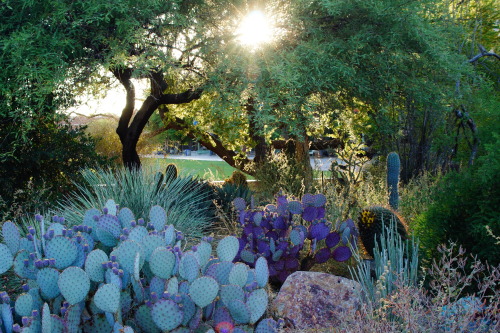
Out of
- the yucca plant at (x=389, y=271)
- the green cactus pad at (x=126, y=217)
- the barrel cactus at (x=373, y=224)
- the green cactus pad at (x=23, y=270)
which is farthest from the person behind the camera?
the barrel cactus at (x=373, y=224)

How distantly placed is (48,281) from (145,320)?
46 cm

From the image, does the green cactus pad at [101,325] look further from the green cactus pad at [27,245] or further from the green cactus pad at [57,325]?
the green cactus pad at [27,245]

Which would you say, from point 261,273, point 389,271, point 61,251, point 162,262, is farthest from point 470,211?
point 61,251

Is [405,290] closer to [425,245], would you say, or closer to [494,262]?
[494,262]

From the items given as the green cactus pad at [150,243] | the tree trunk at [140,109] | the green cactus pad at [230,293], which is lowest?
the green cactus pad at [230,293]

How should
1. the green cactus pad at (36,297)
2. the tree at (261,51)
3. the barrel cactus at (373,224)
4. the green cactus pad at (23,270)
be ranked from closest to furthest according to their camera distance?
the green cactus pad at (36,297) → the green cactus pad at (23,270) → the barrel cactus at (373,224) → the tree at (261,51)

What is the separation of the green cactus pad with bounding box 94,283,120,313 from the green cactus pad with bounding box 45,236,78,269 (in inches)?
16.2

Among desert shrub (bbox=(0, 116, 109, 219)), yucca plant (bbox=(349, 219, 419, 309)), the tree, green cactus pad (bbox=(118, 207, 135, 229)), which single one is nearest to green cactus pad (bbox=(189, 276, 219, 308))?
green cactus pad (bbox=(118, 207, 135, 229))

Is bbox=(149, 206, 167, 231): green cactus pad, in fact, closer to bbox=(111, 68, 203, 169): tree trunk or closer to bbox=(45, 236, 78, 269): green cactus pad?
bbox=(45, 236, 78, 269): green cactus pad

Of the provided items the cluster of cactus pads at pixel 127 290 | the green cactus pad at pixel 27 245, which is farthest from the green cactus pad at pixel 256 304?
the green cactus pad at pixel 27 245

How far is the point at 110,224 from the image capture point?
268cm

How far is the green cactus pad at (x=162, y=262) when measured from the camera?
2.19 meters

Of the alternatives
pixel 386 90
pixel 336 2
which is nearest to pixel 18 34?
pixel 336 2

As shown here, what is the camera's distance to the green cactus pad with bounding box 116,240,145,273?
2248mm
